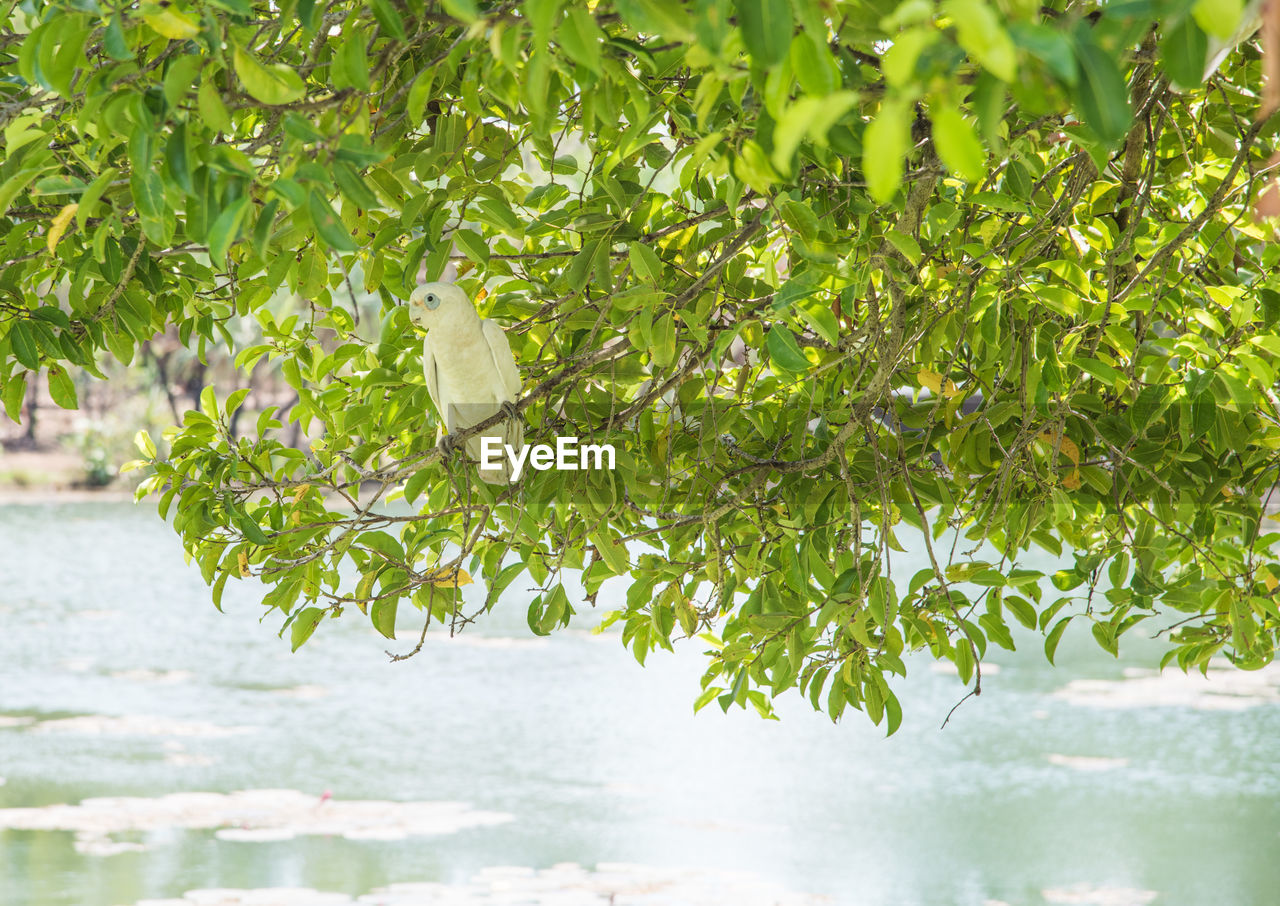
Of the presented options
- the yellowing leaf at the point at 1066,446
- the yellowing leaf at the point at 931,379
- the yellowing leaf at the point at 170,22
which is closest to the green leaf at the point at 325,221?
the yellowing leaf at the point at 170,22

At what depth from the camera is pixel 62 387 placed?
4.99 feet

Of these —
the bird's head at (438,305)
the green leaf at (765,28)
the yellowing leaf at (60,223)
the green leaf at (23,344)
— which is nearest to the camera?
the green leaf at (765,28)

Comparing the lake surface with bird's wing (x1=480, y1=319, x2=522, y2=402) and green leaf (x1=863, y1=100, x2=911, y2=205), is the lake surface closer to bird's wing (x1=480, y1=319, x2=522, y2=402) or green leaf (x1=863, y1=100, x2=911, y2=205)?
bird's wing (x1=480, y1=319, x2=522, y2=402)

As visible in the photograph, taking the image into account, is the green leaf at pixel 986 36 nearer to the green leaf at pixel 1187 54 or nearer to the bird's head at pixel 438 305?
the green leaf at pixel 1187 54

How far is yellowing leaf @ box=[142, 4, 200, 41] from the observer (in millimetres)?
808

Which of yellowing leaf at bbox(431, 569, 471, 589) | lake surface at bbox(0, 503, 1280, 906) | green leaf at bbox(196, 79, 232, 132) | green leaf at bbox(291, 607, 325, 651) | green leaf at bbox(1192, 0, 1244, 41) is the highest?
green leaf at bbox(196, 79, 232, 132)

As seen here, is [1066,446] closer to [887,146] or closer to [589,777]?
[887,146]

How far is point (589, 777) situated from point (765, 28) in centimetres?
494

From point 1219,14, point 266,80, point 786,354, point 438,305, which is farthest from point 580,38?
point 438,305

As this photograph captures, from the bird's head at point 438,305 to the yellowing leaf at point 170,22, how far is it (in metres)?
0.65

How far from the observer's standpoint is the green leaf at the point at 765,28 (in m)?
0.61

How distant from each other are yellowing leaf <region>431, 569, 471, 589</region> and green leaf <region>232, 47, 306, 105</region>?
0.89 meters

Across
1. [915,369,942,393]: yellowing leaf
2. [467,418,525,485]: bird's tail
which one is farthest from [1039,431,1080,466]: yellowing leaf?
[467,418,525,485]: bird's tail

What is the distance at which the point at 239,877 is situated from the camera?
13.3 ft
